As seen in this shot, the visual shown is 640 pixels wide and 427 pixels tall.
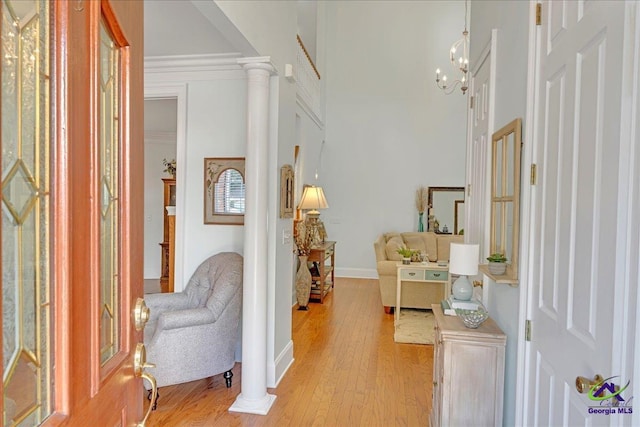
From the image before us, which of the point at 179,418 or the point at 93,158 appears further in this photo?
the point at 179,418

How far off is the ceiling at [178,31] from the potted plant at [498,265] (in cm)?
206

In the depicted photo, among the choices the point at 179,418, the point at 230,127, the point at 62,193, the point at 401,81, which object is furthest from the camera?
the point at 401,81

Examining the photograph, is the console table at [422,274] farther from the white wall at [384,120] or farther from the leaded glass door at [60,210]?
the leaded glass door at [60,210]

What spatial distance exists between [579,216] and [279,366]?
2.59 metres

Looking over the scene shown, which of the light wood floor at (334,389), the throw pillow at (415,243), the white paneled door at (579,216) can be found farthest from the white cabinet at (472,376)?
the throw pillow at (415,243)

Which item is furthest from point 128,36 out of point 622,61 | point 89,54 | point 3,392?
point 622,61

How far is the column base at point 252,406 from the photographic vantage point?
107 inches

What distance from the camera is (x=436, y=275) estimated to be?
4867mm

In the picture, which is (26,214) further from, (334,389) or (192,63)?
(192,63)

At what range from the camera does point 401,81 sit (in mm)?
7539

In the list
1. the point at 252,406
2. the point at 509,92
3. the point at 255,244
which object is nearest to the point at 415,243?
the point at 255,244

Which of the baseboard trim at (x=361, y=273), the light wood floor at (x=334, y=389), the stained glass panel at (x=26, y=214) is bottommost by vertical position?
the light wood floor at (x=334, y=389)

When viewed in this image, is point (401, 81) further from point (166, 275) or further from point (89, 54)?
point (89, 54)

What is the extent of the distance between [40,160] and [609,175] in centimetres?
130
